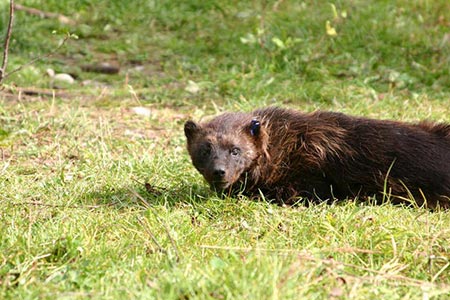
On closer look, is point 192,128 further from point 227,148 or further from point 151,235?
point 151,235

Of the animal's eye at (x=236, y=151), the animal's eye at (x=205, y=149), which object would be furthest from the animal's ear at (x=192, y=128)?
the animal's eye at (x=236, y=151)

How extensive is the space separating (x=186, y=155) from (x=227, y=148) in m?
1.28

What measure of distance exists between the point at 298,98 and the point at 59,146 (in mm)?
3113

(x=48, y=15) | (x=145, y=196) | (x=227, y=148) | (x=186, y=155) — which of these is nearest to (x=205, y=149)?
(x=227, y=148)

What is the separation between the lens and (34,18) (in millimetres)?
12664

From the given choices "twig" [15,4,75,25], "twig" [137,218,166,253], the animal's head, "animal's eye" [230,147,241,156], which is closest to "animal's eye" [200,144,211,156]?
the animal's head

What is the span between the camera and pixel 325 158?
6.27 metres

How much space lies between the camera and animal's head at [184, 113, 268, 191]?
6.10m

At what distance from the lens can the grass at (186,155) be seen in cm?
420

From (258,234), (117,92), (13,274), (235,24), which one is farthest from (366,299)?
(235,24)

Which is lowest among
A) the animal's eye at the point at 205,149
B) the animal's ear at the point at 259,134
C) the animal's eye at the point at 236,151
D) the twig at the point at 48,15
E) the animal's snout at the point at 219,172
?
the twig at the point at 48,15

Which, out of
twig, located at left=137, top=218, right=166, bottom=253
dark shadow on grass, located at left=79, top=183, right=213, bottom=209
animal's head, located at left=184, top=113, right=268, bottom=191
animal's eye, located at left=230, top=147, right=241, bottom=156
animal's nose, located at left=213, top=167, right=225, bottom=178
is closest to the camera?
twig, located at left=137, top=218, right=166, bottom=253

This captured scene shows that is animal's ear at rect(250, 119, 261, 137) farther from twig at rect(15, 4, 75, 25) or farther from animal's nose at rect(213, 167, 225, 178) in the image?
twig at rect(15, 4, 75, 25)

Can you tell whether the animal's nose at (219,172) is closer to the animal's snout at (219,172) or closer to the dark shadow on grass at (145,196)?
the animal's snout at (219,172)
